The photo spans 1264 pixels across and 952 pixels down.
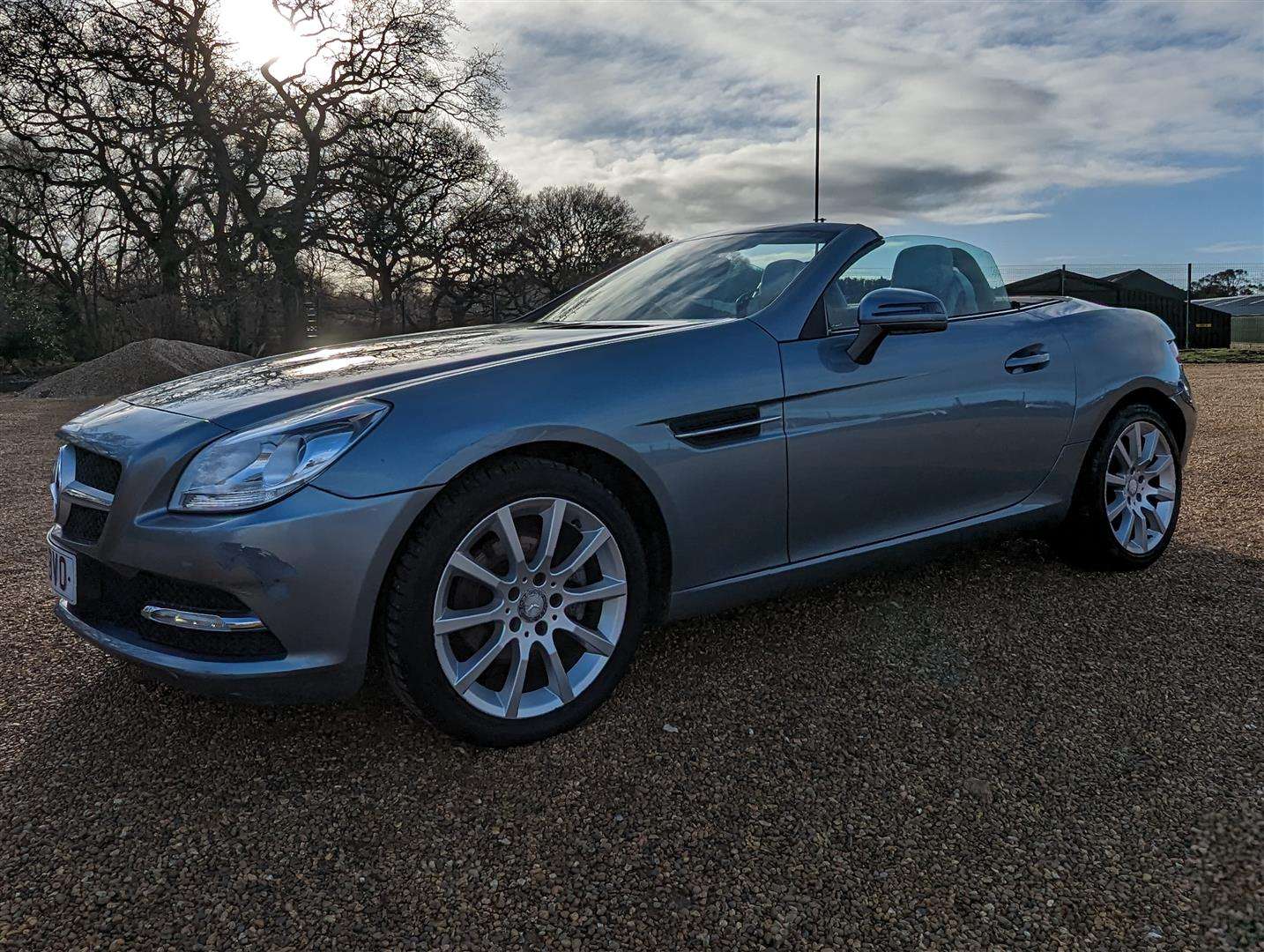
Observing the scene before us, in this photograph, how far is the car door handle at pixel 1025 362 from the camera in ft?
11.3

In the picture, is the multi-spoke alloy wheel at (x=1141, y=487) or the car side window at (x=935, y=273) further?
the multi-spoke alloy wheel at (x=1141, y=487)

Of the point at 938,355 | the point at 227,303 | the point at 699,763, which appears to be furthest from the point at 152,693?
the point at 227,303

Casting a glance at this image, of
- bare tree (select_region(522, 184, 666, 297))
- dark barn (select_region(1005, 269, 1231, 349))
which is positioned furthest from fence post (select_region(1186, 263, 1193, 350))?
bare tree (select_region(522, 184, 666, 297))

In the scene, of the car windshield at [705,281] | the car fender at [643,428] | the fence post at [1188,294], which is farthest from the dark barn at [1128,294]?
the car fender at [643,428]

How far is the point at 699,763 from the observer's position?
2.41m

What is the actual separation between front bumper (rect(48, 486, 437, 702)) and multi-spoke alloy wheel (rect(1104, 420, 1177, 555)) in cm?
292

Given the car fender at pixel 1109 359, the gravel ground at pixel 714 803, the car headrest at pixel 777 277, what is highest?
the car headrest at pixel 777 277

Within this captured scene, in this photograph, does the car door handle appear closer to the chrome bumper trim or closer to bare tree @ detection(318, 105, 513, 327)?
the chrome bumper trim

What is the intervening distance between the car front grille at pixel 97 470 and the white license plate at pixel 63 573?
0.21m

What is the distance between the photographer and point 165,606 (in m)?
2.29

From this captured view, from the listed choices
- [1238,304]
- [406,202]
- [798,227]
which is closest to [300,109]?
[406,202]

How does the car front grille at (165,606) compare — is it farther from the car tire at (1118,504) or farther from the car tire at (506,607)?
the car tire at (1118,504)

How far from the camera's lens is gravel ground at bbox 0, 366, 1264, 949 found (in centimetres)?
183

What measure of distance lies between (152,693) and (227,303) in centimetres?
2036
